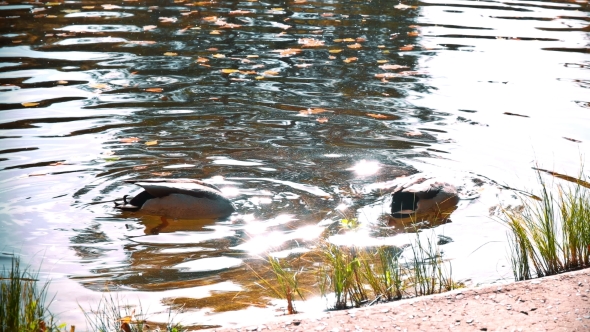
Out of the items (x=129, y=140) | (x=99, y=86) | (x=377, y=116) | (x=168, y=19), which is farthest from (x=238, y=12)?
(x=129, y=140)

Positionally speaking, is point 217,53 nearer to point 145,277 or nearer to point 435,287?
point 145,277

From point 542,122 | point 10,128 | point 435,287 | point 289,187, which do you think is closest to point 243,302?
point 435,287

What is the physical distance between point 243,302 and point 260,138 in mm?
3639

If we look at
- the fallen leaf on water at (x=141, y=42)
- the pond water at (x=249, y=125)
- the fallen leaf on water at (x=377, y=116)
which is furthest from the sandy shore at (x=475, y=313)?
the fallen leaf on water at (x=141, y=42)

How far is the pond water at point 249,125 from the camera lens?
643 cm

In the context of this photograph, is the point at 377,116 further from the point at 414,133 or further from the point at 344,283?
the point at 344,283

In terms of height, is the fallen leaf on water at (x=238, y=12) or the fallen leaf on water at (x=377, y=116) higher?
the fallen leaf on water at (x=238, y=12)

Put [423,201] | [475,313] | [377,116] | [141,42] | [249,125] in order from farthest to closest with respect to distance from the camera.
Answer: [141,42]
[377,116]
[249,125]
[423,201]
[475,313]

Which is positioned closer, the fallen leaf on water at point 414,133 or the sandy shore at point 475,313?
the sandy shore at point 475,313

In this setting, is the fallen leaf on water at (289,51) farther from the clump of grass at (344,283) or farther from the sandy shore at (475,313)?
the sandy shore at (475,313)

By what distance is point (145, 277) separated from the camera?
6.04 m

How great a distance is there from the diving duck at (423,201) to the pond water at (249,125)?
17 cm

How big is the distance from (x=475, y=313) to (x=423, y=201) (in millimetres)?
2639

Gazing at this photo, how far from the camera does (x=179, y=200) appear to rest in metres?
7.03
